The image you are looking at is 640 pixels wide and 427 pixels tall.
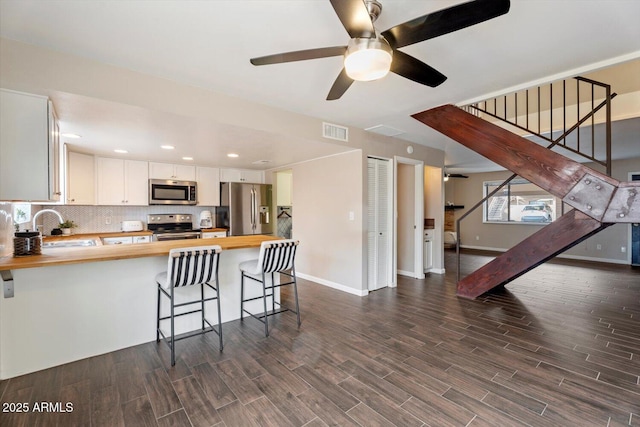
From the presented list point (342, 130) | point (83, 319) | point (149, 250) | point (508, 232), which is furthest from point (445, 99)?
point (508, 232)

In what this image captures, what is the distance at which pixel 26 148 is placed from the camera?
82.4 inches

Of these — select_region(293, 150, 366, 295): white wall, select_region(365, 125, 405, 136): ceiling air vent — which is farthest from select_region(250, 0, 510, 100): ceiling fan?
select_region(293, 150, 366, 295): white wall

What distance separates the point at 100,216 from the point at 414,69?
5446 mm

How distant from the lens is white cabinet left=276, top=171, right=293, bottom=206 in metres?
6.36

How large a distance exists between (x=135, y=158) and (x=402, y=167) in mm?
4614

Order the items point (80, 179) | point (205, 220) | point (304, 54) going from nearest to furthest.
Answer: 1. point (304, 54)
2. point (80, 179)
3. point (205, 220)

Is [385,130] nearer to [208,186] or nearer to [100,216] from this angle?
[208,186]

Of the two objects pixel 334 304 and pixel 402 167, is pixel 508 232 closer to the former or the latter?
pixel 402 167

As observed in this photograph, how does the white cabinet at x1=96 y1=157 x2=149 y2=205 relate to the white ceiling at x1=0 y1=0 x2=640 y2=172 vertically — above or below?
below

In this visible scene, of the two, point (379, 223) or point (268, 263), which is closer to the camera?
point (268, 263)

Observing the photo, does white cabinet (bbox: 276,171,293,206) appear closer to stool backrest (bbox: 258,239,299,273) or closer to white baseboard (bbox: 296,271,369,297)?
white baseboard (bbox: 296,271,369,297)

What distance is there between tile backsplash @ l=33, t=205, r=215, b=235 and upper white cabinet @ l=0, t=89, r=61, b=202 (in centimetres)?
274

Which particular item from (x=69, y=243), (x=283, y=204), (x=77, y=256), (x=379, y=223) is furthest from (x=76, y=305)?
(x=283, y=204)

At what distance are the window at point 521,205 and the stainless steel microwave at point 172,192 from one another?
740 centimetres
